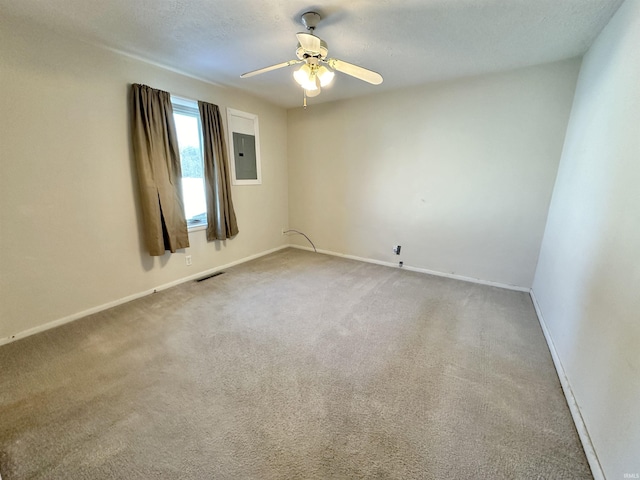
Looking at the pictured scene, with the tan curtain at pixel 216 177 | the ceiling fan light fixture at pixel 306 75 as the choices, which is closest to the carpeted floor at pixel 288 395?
the tan curtain at pixel 216 177

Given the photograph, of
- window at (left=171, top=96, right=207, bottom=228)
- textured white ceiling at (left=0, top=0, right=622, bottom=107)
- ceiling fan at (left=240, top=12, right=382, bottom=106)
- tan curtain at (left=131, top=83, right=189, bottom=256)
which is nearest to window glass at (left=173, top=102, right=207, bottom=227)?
window at (left=171, top=96, right=207, bottom=228)

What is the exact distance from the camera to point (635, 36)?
1455mm

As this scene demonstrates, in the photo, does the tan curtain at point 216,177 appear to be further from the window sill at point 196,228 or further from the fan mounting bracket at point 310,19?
the fan mounting bracket at point 310,19

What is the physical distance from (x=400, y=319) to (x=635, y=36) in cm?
233

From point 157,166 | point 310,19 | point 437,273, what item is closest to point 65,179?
point 157,166

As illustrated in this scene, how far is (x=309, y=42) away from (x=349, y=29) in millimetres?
511

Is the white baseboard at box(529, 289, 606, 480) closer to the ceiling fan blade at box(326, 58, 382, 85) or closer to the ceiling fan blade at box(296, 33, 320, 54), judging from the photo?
the ceiling fan blade at box(326, 58, 382, 85)

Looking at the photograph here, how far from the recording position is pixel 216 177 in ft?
11.0

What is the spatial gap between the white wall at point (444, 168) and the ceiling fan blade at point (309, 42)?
199 centimetres

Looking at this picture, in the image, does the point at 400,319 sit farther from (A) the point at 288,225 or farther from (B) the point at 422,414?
(A) the point at 288,225

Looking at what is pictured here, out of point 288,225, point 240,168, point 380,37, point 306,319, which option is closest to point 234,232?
point 240,168

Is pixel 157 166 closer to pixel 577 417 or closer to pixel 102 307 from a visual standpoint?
pixel 102 307

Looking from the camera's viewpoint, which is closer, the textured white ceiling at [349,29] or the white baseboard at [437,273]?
the textured white ceiling at [349,29]

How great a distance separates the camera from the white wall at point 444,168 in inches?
108
